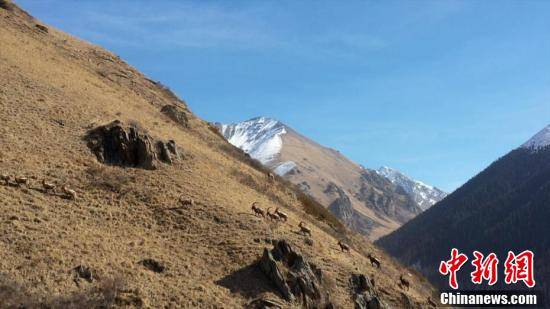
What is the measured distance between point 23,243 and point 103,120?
23.9 meters

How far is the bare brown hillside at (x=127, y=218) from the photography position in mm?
25406

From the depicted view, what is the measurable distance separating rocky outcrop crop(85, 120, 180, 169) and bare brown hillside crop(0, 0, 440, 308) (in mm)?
157

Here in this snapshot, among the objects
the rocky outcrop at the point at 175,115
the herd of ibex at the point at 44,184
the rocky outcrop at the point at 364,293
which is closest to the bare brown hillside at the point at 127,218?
the herd of ibex at the point at 44,184

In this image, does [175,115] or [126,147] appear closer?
[126,147]

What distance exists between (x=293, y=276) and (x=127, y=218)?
1143cm

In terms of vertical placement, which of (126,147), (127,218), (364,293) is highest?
(126,147)

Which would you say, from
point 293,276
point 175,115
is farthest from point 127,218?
point 175,115

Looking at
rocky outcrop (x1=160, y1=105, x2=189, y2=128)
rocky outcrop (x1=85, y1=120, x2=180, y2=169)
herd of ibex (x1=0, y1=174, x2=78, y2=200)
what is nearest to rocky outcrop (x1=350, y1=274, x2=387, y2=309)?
rocky outcrop (x1=85, y1=120, x2=180, y2=169)

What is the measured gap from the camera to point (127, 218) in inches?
1344

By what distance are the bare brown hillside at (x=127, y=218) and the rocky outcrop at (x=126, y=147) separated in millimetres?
157

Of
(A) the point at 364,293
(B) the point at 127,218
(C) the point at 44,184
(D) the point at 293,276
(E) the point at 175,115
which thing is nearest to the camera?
(D) the point at 293,276

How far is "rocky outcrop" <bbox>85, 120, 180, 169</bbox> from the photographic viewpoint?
4222 centimetres

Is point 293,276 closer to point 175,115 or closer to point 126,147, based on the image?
point 126,147

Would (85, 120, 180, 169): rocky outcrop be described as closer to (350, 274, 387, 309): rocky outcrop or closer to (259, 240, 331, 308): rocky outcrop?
(259, 240, 331, 308): rocky outcrop
